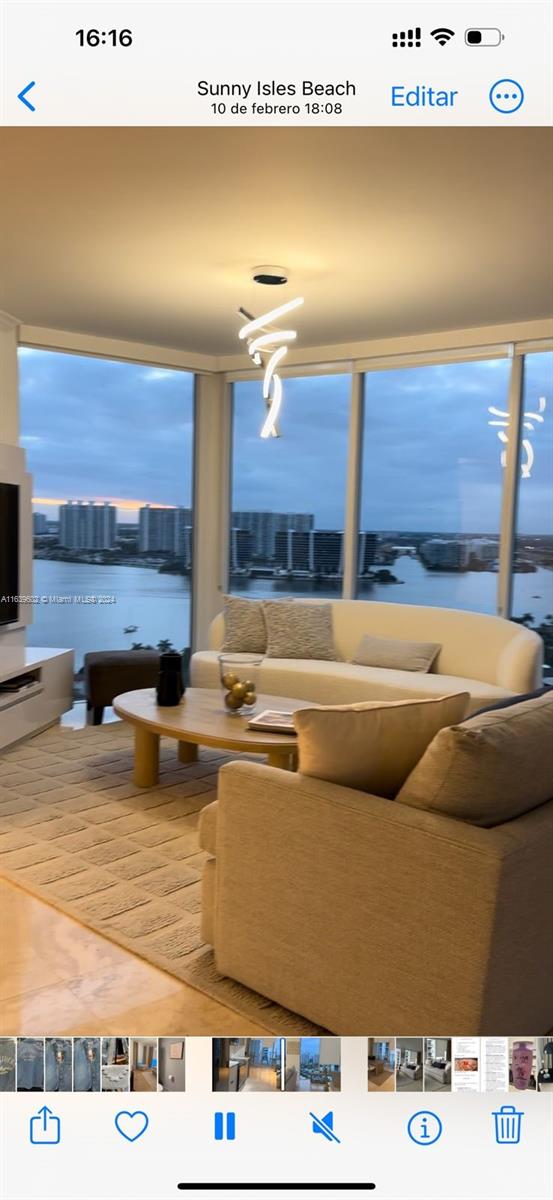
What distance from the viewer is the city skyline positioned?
5.07m

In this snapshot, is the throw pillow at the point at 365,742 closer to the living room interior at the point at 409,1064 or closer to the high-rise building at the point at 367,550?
the living room interior at the point at 409,1064

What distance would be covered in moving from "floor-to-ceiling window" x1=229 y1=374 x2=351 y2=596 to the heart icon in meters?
5.02

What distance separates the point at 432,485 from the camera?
5.39m

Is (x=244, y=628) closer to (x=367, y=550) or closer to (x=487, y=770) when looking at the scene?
(x=367, y=550)

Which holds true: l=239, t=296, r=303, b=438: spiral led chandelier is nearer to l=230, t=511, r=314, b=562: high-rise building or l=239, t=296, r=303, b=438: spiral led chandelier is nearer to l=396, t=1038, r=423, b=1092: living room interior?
l=230, t=511, r=314, b=562: high-rise building

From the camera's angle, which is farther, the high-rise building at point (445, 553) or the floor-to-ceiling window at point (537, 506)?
the high-rise building at point (445, 553)

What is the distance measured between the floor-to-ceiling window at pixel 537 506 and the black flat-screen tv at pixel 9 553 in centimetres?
279

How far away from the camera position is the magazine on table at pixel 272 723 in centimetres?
334

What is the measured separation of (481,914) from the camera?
1599mm

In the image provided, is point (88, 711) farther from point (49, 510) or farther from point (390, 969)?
point (390, 969)

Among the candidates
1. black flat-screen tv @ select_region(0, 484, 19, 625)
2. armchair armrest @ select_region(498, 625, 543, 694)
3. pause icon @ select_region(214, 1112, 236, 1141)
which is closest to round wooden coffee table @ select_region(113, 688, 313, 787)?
black flat-screen tv @ select_region(0, 484, 19, 625)
